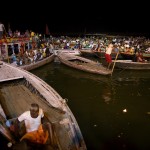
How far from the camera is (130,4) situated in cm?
5750

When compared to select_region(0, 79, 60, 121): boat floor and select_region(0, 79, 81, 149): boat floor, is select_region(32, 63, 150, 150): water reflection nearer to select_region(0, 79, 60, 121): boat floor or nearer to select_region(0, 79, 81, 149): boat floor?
select_region(0, 79, 81, 149): boat floor

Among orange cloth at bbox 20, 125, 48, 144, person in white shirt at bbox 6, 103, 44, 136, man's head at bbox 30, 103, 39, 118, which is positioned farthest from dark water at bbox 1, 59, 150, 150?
man's head at bbox 30, 103, 39, 118

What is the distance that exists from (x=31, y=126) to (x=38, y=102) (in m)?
2.58

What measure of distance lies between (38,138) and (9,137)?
2.55 ft

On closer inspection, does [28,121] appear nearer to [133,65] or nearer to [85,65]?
[85,65]

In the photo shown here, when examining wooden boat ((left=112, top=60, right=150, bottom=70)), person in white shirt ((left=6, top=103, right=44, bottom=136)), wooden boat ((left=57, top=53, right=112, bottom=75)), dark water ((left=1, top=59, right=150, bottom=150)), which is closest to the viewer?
person in white shirt ((left=6, top=103, right=44, bottom=136))

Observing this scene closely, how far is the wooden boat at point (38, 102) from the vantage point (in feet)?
18.9

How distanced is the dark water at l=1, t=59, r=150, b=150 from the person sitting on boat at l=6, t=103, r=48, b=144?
2.73 metres

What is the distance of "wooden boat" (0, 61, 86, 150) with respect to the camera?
5.75 metres

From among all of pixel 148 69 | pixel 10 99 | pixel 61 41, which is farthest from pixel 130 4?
pixel 10 99

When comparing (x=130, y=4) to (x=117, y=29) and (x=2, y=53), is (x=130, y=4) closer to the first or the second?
(x=117, y=29)

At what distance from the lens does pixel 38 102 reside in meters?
8.25

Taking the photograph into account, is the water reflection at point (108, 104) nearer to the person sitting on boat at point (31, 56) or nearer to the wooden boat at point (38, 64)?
the wooden boat at point (38, 64)

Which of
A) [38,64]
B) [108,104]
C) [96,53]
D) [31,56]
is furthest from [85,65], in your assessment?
[108,104]
